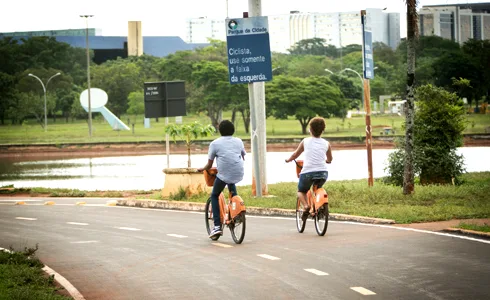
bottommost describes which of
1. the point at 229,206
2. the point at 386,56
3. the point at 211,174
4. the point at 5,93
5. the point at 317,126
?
the point at 229,206

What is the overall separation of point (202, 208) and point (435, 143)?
25.6 feet

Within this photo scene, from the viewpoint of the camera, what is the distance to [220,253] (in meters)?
12.8

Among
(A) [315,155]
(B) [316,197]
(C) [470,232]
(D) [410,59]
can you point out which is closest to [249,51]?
(D) [410,59]

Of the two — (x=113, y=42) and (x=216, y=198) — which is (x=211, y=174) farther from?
(x=113, y=42)

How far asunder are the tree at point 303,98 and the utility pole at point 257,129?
6040cm

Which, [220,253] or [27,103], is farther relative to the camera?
[27,103]

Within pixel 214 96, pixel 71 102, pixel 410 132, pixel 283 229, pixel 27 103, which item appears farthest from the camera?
pixel 71 102

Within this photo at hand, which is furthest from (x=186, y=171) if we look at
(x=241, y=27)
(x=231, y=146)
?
(x=231, y=146)

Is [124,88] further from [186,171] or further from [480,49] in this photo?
[186,171]

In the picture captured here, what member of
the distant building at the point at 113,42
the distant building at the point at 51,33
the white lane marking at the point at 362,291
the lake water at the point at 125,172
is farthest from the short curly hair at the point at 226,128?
the distant building at the point at 51,33

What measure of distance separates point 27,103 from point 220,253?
3467 inches

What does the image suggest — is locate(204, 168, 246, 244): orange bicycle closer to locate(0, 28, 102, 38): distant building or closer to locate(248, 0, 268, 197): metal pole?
locate(248, 0, 268, 197): metal pole

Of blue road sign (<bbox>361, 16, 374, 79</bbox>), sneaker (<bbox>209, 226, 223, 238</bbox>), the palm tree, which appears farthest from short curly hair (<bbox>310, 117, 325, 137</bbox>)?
blue road sign (<bbox>361, 16, 374, 79</bbox>)

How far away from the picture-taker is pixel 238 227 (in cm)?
1372
